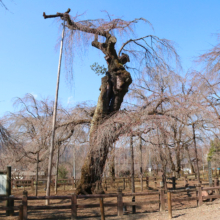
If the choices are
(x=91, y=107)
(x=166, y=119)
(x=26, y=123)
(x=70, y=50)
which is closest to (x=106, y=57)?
(x=70, y=50)

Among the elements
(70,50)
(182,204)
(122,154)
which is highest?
(70,50)

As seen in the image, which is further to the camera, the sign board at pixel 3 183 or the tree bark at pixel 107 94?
the tree bark at pixel 107 94

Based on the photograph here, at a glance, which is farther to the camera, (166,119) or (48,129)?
(48,129)

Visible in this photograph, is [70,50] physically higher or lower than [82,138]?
higher

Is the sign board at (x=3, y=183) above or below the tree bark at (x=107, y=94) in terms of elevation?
below

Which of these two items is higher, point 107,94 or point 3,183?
point 107,94

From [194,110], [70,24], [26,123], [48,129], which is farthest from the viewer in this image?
[26,123]

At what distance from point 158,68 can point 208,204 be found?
564cm

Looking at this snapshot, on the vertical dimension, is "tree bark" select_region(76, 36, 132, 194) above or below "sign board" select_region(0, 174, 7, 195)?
above

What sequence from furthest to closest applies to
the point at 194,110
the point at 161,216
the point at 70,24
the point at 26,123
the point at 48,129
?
the point at 26,123 < the point at 48,129 < the point at 70,24 < the point at 194,110 < the point at 161,216

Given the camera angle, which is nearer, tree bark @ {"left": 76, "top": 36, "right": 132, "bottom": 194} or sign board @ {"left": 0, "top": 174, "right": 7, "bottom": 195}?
sign board @ {"left": 0, "top": 174, "right": 7, "bottom": 195}

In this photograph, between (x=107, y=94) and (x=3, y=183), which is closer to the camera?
(x=3, y=183)

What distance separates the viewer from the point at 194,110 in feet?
29.8

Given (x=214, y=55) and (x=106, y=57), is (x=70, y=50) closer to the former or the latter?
(x=106, y=57)
